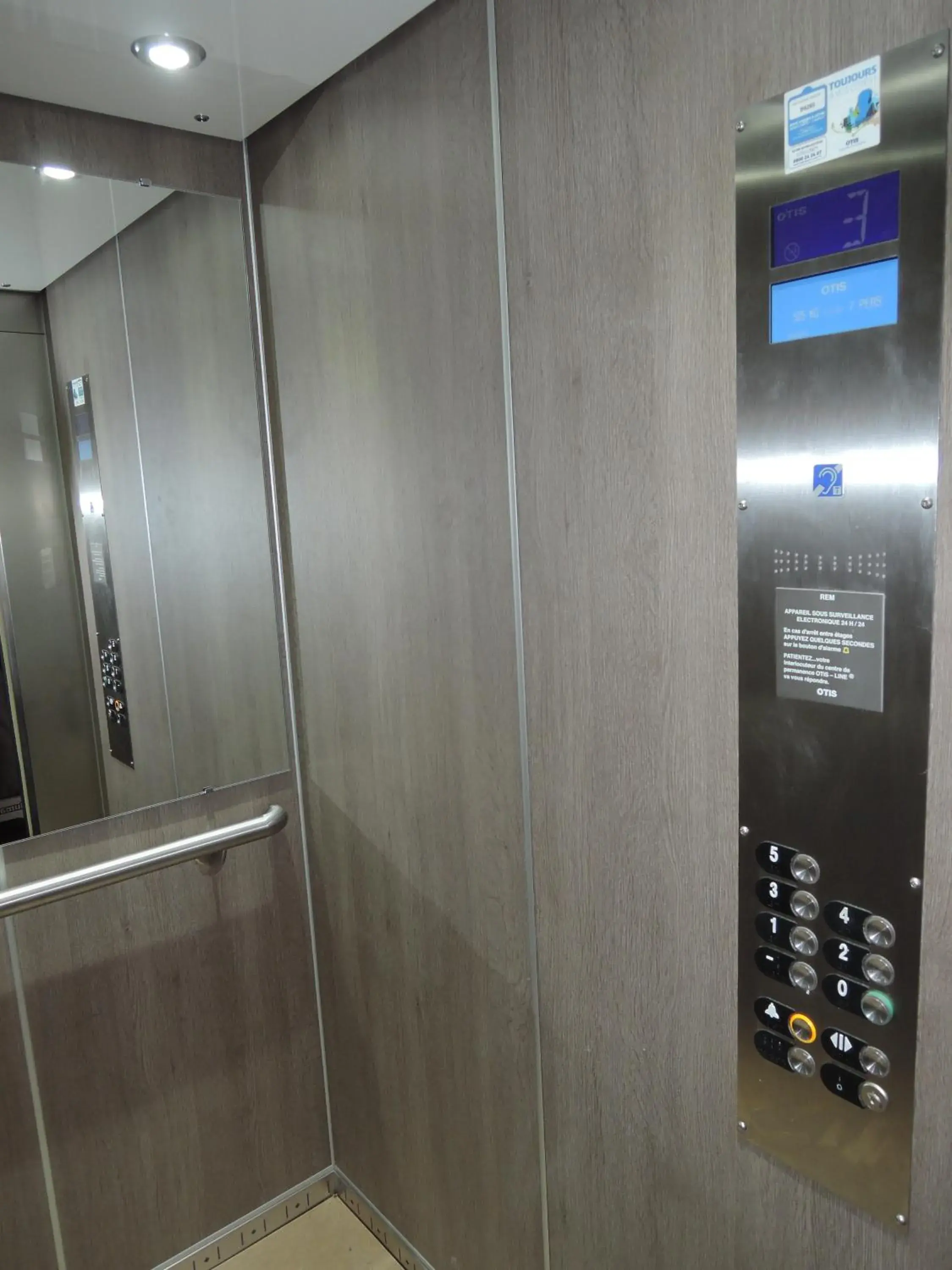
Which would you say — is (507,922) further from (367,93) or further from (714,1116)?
(367,93)

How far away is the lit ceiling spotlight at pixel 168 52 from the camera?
1430 millimetres

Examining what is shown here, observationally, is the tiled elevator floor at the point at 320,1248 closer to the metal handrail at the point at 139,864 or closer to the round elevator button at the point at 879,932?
the metal handrail at the point at 139,864

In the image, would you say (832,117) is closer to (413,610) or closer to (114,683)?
(413,610)

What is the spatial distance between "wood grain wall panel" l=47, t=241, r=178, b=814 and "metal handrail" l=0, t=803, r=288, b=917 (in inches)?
5.0

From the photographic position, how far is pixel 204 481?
6.16ft

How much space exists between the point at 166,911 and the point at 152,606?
653mm

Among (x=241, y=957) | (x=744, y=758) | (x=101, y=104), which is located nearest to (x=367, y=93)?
(x=101, y=104)

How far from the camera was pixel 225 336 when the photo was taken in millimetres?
1855

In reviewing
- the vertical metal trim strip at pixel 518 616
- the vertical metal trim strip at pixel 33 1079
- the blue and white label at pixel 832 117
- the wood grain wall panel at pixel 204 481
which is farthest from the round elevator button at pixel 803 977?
the vertical metal trim strip at pixel 33 1079

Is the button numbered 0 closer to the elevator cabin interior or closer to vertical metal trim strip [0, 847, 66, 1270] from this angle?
the elevator cabin interior

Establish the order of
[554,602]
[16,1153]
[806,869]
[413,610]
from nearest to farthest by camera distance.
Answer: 1. [806,869]
2. [554,602]
3. [413,610]
4. [16,1153]

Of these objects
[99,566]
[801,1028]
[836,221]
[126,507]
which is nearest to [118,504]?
[126,507]

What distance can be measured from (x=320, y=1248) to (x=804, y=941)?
62.3 inches

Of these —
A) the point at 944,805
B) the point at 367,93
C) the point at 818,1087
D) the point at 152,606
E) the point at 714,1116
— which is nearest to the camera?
the point at 944,805
